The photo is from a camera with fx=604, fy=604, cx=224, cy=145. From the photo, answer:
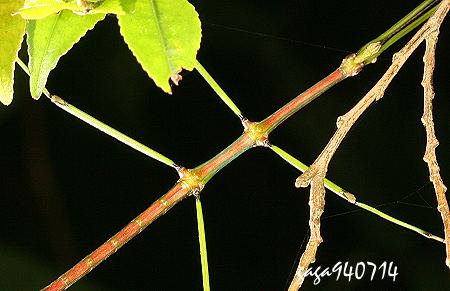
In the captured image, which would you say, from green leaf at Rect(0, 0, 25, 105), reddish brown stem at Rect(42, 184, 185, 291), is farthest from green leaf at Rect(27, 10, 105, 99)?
reddish brown stem at Rect(42, 184, 185, 291)

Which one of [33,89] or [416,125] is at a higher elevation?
[416,125]

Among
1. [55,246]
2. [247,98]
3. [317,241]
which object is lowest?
[317,241]

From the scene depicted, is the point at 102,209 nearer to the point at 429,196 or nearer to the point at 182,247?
the point at 182,247

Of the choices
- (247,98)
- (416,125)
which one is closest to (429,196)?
(416,125)

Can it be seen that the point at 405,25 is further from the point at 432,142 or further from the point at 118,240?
the point at 118,240

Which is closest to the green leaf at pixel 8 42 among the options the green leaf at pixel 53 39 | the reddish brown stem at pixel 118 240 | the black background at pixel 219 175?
the green leaf at pixel 53 39

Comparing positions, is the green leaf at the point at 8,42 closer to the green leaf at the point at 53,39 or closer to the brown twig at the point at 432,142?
the green leaf at the point at 53,39

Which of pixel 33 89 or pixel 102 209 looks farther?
pixel 102 209
